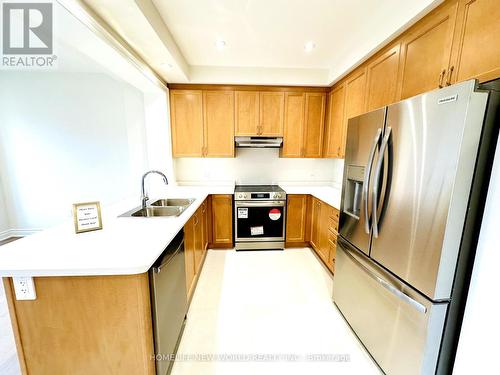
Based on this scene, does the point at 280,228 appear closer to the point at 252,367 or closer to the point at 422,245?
the point at 252,367

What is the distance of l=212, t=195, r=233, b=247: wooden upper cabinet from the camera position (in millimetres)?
2984

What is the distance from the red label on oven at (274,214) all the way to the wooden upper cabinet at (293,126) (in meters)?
0.89

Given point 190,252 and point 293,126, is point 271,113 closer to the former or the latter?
point 293,126

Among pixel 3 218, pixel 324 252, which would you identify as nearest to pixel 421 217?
pixel 324 252

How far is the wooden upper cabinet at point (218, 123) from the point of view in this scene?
9.84ft

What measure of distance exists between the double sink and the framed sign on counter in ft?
1.10

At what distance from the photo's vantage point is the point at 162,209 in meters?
2.13

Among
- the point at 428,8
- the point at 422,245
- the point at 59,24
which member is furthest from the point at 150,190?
the point at 428,8

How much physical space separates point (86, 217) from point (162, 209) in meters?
0.79

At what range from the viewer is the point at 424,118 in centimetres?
105

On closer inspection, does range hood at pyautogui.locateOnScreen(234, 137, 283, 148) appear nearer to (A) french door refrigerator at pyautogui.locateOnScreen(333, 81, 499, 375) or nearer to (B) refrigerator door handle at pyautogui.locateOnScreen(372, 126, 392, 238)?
(A) french door refrigerator at pyautogui.locateOnScreen(333, 81, 499, 375)

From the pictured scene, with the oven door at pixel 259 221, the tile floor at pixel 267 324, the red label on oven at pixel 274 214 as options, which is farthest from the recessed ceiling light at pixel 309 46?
the tile floor at pixel 267 324

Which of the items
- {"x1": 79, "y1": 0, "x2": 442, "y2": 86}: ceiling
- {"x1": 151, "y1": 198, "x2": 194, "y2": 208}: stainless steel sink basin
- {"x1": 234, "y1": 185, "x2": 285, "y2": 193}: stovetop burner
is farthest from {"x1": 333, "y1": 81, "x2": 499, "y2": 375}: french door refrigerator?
{"x1": 151, "y1": 198, "x2": 194, "y2": 208}: stainless steel sink basin

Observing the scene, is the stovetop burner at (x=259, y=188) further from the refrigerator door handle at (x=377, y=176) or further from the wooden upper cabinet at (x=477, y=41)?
the wooden upper cabinet at (x=477, y=41)
